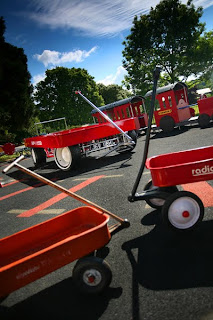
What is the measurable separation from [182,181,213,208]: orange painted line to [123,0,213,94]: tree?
23.1 m

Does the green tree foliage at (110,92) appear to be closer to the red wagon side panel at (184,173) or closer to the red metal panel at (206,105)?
the red metal panel at (206,105)

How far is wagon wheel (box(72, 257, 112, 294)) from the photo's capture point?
2.12 meters

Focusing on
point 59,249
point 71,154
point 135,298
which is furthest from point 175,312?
point 71,154

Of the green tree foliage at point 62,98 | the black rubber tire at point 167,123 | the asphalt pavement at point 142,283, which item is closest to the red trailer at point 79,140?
the asphalt pavement at point 142,283

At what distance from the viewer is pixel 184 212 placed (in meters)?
2.77

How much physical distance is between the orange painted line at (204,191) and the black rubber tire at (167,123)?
28.8 ft

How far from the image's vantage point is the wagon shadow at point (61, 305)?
199 centimetres

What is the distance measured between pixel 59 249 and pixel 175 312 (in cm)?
108

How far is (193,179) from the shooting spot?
279 centimetres

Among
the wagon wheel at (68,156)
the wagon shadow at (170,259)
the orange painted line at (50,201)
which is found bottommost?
the wagon shadow at (170,259)

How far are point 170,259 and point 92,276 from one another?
33.3 inches

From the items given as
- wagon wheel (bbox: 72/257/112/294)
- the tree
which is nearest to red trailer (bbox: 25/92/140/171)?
wagon wheel (bbox: 72/257/112/294)

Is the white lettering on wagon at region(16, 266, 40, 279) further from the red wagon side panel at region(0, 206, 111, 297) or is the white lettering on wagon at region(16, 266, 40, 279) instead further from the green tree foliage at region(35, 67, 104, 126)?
the green tree foliage at region(35, 67, 104, 126)

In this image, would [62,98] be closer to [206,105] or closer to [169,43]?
[169,43]
